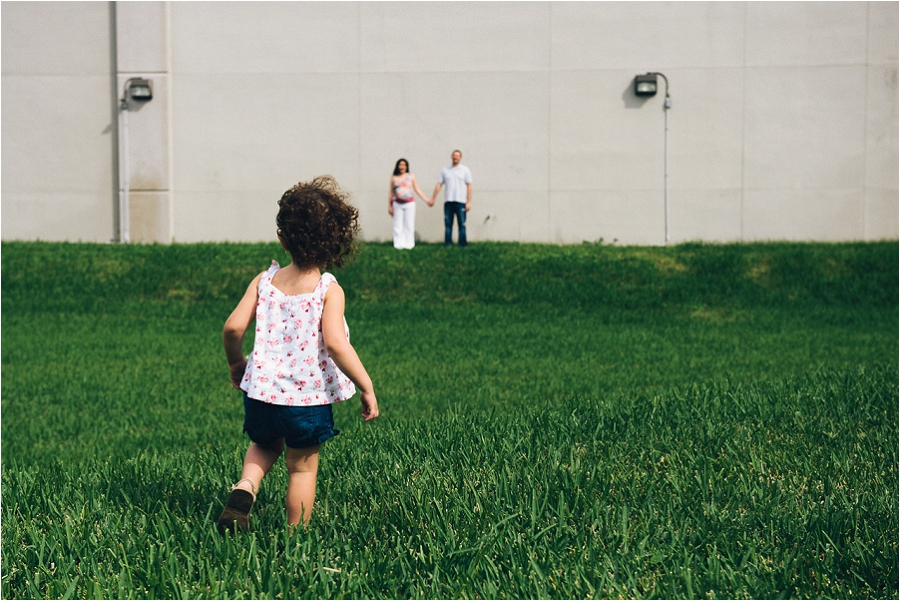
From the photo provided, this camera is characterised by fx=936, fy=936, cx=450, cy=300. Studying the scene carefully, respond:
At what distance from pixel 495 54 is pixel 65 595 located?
1788 cm

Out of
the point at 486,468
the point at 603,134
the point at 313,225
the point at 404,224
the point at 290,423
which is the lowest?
the point at 486,468

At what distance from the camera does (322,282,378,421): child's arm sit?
12.2 ft

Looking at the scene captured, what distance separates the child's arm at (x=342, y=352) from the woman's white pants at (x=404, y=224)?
14209mm

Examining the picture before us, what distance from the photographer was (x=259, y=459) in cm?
395

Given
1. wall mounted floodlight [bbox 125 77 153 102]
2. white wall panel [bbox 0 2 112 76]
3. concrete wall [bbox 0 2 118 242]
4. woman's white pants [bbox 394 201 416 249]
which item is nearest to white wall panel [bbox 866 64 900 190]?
woman's white pants [bbox 394 201 416 249]

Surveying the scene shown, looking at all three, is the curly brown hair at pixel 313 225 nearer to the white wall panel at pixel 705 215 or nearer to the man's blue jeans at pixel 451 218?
the man's blue jeans at pixel 451 218

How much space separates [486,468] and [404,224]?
13680mm

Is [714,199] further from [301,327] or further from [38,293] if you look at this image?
[301,327]

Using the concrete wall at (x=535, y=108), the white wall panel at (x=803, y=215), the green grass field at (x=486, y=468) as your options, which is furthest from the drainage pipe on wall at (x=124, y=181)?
the white wall panel at (x=803, y=215)

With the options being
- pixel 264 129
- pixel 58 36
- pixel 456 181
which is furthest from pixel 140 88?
pixel 456 181

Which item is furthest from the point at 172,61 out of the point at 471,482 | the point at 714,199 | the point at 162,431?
the point at 471,482

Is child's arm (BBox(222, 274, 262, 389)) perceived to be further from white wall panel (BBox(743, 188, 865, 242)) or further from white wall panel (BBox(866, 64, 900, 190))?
white wall panel (BBox(866, 64, 900, 190))

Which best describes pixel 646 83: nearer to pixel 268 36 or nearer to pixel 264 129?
pixel 268 36

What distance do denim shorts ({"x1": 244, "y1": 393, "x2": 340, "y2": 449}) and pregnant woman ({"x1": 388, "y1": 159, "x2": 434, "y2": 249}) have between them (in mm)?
13840
